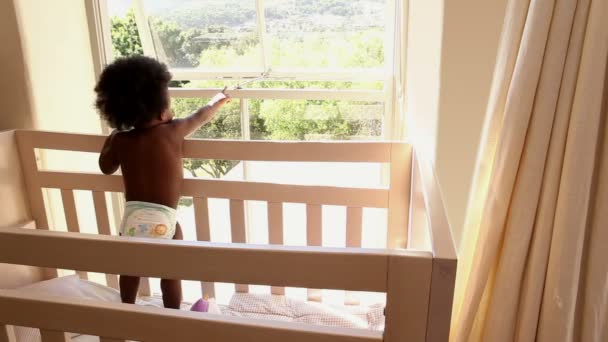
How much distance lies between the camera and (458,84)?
0.99 meters

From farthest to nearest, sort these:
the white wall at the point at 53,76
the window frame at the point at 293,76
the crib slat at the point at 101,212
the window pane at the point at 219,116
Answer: the window pane at the point at 219,116
the window frame at the point at 293,76
the white wall at the point at 53,76
the crib slat at the point at 101,212

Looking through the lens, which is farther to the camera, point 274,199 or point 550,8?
point 274,199

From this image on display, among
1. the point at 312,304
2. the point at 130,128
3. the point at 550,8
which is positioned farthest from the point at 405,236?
the point at 130,128

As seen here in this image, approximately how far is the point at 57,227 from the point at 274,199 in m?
1.00

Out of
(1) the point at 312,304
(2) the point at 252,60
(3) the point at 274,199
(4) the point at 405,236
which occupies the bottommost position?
(1) the point at 312,304

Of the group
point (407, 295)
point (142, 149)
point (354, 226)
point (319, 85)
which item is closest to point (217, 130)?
point (319, 85)

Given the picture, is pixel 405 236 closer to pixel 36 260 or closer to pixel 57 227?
pixel 36 260

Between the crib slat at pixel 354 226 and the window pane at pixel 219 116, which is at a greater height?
the window pane at pixel 219 116

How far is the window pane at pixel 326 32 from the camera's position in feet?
6.94

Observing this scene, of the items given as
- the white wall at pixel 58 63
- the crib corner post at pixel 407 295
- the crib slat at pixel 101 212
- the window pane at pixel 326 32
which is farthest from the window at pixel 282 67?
the crib corner post at pixel 407 295

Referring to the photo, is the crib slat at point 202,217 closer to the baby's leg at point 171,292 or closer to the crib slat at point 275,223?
the baby's leg at point 171,292

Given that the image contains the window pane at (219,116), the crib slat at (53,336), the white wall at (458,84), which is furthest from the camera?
the window pane at (219,116)

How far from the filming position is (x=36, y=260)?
777mm

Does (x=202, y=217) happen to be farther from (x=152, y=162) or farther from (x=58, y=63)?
(x=58, y=63)
